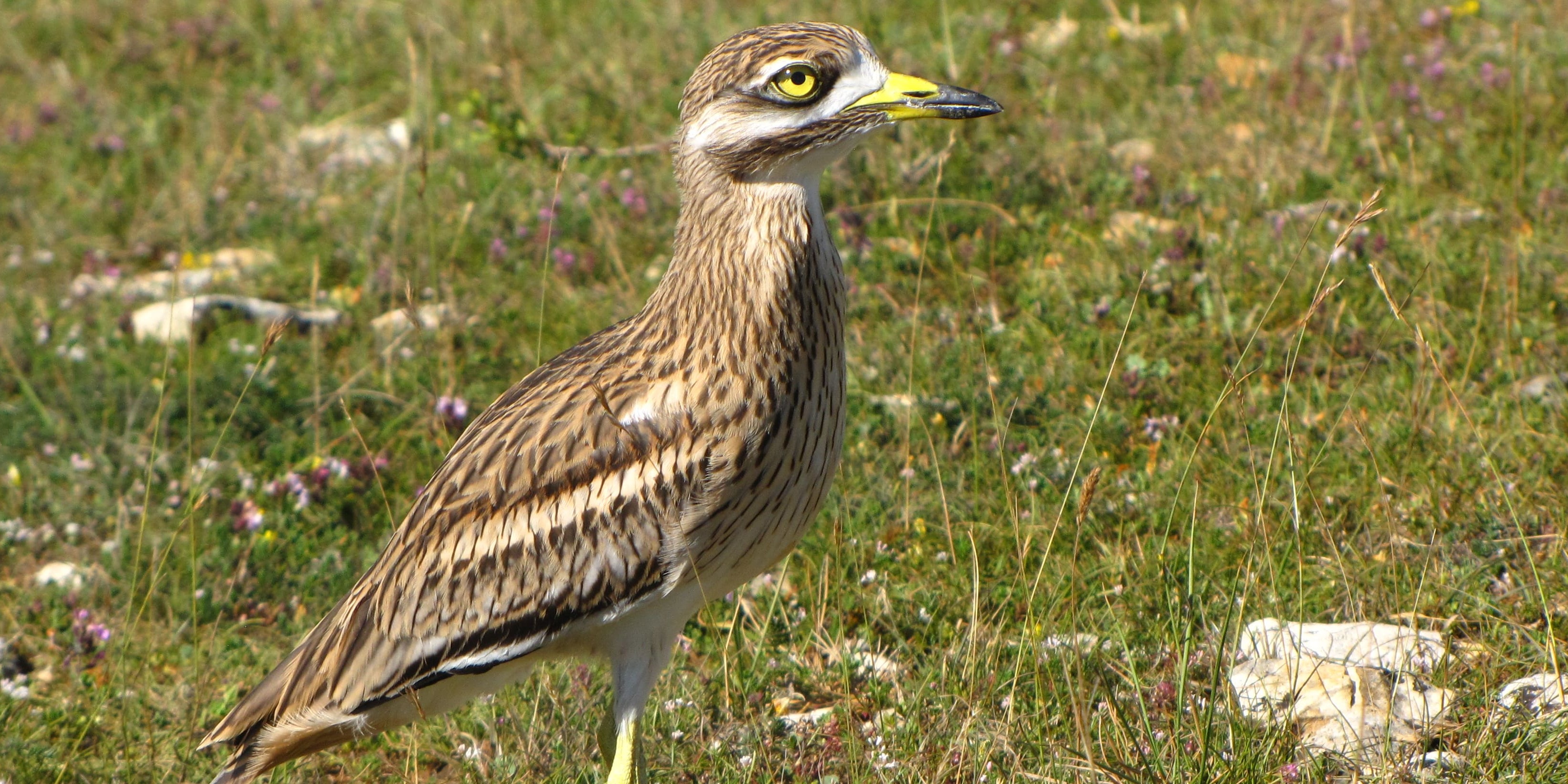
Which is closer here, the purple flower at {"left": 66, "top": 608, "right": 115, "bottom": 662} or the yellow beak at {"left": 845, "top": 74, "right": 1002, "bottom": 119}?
the yellow beak at {"left": 845, "top": 74, "right": 1002, "bottom": 119}

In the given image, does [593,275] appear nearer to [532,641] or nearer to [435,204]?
[435,204]

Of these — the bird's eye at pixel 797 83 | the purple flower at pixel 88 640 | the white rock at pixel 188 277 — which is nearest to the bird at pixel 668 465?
the bird's eye at pixel 797 83

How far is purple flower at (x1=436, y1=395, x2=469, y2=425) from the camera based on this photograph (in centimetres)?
556

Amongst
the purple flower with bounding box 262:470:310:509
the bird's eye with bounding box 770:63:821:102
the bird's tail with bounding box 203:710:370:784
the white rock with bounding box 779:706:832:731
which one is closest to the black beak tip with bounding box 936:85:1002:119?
the bird's eye with bounding box 770:63:821:102

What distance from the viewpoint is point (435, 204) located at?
6.95 meters

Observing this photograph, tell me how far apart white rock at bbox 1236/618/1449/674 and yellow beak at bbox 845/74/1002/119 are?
1434mm

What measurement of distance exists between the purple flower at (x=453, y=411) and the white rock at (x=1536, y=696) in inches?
135

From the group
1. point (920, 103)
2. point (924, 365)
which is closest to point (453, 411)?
point (924, 365)

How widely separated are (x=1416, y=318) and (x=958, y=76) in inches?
93.5

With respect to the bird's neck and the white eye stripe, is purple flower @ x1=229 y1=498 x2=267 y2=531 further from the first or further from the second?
the white eye stripe

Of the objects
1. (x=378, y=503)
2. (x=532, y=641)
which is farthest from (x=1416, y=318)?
(x=378, y=503)

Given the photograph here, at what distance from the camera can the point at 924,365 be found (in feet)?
18.2

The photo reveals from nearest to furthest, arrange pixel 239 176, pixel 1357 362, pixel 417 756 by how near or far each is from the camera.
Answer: pixel 417 756
pixel 1357 362
pixel 239 176

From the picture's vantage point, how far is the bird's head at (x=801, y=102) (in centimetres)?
383
